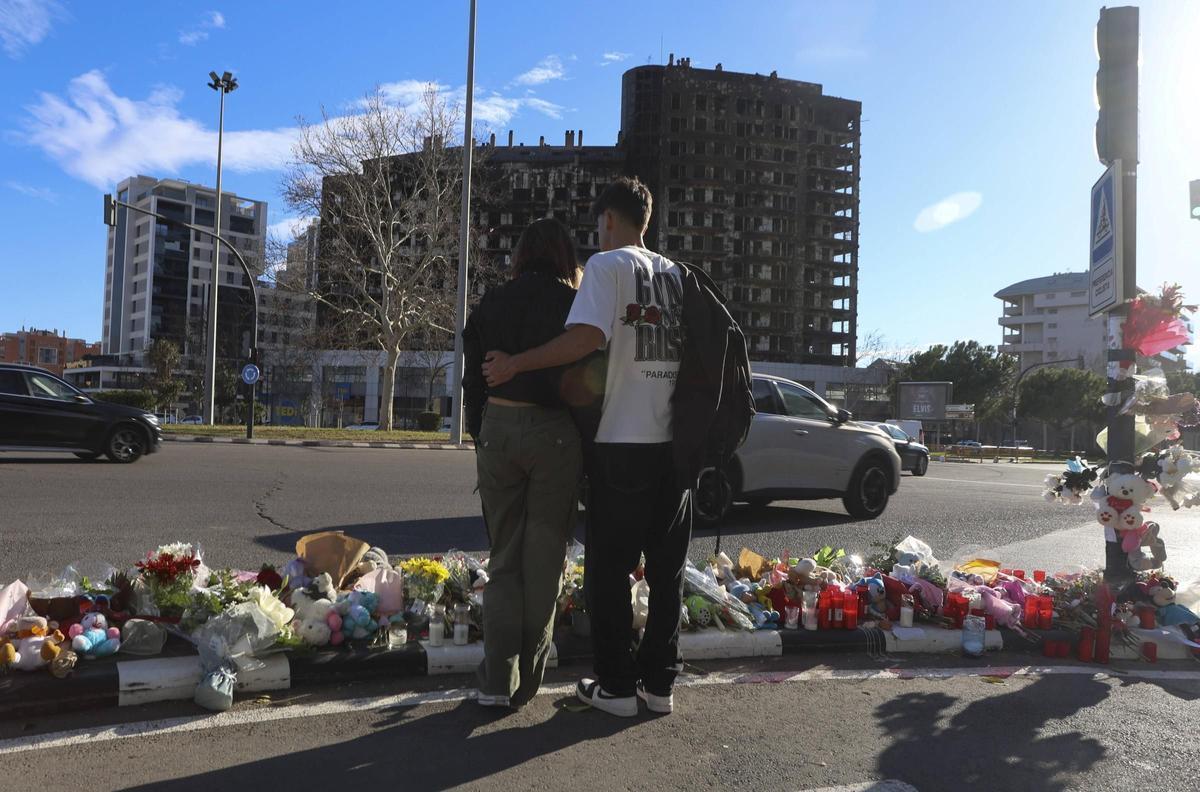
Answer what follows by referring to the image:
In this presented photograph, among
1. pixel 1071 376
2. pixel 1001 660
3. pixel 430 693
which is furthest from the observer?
pixel 1071 376

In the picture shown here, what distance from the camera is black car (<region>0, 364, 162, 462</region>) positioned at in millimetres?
13312

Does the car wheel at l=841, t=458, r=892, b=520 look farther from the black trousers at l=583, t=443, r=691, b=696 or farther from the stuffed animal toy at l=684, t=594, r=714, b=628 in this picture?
the black trousers at l=583, t=443, r=691, b=696

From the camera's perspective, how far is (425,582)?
3.99m

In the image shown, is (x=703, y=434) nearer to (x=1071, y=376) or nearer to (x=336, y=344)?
(x=336, y=344)

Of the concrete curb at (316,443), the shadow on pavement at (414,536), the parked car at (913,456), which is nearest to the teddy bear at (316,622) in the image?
the shadow on pavement at (414,536)

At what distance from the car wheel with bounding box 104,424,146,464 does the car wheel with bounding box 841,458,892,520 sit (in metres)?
11.5

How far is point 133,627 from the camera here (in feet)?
11.1

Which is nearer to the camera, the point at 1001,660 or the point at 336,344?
the point at 1001,660

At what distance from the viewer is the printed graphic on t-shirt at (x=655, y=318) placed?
3.14 metres

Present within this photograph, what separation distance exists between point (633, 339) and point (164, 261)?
117 m

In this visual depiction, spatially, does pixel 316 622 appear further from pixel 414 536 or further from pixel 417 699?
pixel 414 536

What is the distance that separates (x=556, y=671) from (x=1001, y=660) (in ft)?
7.37

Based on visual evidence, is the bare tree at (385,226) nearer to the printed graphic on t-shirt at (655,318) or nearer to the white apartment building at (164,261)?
the printed graphic on t-shirt at (655,318)

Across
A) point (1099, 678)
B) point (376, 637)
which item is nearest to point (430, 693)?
point (376, 637)
